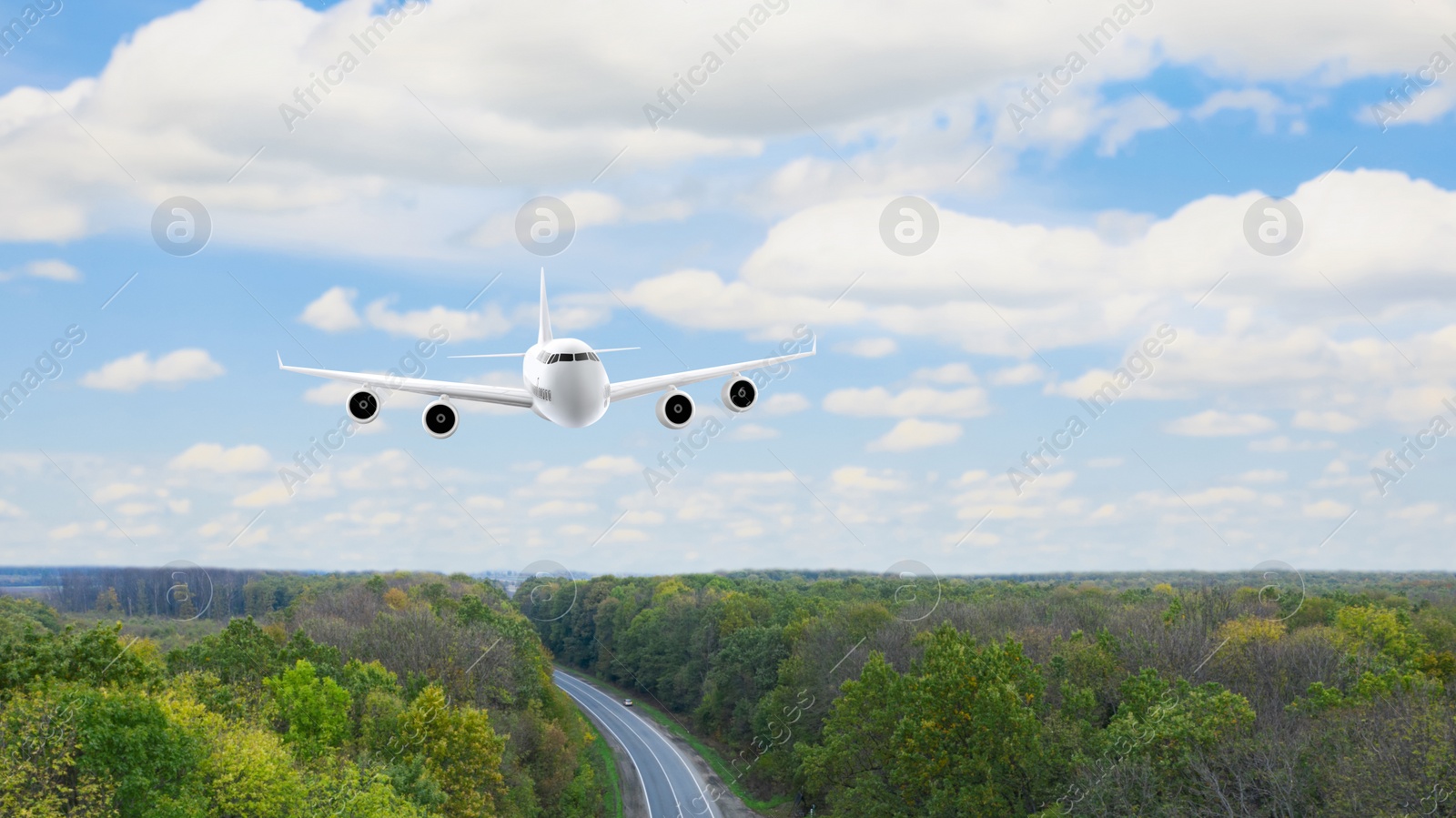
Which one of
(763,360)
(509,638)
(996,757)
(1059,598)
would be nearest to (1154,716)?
(996,757)

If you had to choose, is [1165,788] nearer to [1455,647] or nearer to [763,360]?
[763,360]

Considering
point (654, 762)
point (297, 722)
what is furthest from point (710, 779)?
point (297, 722)

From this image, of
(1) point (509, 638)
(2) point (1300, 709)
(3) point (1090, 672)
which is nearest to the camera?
(2) point (1300, 709)

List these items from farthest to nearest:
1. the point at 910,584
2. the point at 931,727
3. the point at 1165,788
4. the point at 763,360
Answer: the point at 910,584 → the point at 931,727 → the point at 1165,788 → the point at 763,360

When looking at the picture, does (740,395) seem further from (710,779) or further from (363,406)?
(710,779)

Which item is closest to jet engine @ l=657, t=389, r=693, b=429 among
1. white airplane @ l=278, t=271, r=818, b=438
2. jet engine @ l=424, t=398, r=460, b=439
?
white airplane @ l=278, t=271, r=818, b=438

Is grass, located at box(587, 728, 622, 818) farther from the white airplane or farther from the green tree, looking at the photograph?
the white airplane
